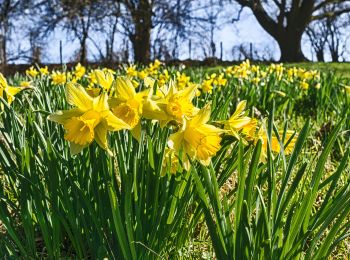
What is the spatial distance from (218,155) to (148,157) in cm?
22

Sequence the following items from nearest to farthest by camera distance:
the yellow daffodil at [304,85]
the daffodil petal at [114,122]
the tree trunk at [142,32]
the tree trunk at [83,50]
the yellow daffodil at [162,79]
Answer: the daffodil petal at [114,122] < the yellow daffodil at [162,79] < the yellow daffodil at [304,85] < the tree trunk at [83,50] < the tree trunk at [142,32]

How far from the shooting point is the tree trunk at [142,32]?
17.2 meters

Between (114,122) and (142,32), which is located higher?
(142,32)

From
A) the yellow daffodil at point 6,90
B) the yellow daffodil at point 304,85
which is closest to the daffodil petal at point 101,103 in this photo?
the yellow daffodil at point 6,90

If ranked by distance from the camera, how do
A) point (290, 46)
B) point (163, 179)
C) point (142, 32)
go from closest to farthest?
point (163, 179), point (142, 32), point (290, 46)

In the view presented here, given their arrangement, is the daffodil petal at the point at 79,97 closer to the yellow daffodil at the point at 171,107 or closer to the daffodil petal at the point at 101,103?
the daffodil petal at the point at 101,103

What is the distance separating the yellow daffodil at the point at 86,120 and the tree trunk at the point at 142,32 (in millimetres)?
16243

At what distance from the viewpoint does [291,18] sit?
819 inches

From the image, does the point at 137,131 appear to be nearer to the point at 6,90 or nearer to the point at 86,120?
the point at 86,120

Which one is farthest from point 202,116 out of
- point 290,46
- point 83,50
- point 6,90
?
point 290,46

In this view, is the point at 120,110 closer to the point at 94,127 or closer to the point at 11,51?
the point at 94,127

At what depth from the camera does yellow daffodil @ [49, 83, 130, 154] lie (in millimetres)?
1008

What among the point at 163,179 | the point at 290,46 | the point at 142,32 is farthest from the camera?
the point at 290,46

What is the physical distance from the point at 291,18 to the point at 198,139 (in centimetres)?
2088
